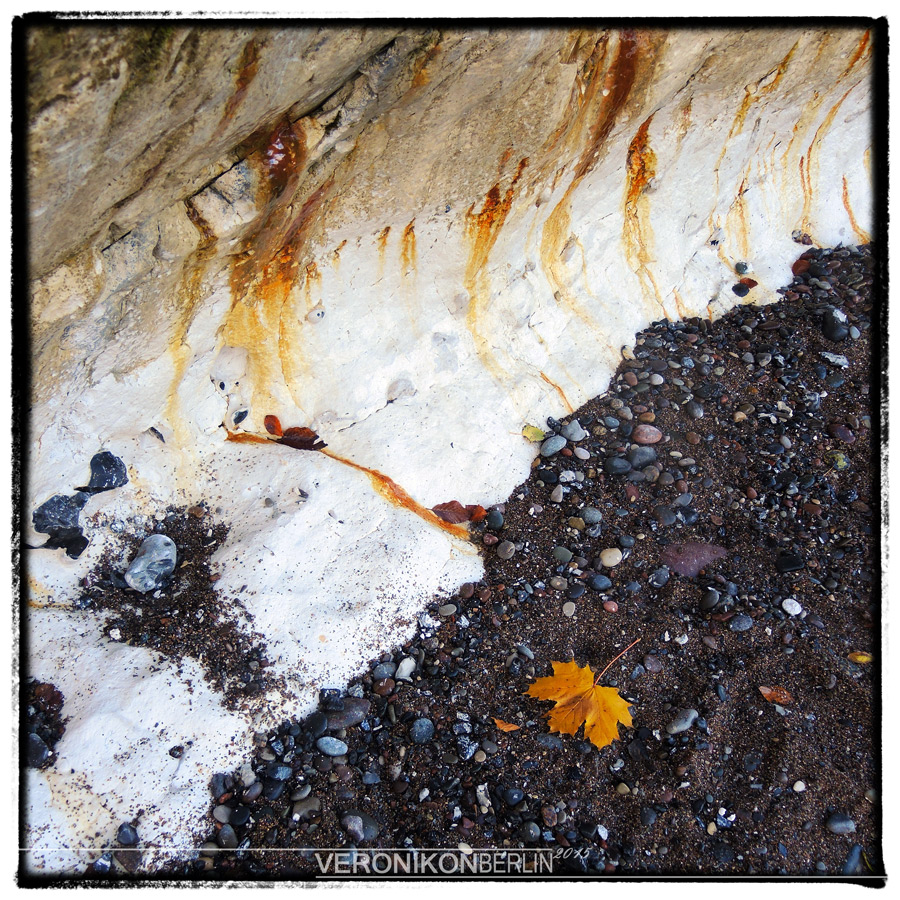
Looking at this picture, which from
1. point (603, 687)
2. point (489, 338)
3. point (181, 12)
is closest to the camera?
point (181, 12)

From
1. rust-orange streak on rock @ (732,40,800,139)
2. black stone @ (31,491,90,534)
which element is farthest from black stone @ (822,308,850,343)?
black stone @ (31,491,90,534)

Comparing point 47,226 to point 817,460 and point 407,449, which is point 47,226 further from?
point 817,460

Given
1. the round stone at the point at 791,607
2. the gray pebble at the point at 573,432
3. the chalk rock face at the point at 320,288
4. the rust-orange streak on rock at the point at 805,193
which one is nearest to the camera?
the chalk rock face at the point at 320,288

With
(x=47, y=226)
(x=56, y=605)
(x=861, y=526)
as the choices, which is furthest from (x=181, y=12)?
(x=861, y=526)

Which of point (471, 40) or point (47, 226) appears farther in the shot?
point (471, 40)

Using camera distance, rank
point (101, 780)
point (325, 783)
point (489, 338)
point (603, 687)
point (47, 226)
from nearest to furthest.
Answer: point (47, 226) < point (101, 780) < point (325, 783) < point (603, 687) < point (489, 338)

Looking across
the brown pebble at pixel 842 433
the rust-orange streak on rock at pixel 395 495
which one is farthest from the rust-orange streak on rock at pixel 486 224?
the brown pebble at pixel 842 433

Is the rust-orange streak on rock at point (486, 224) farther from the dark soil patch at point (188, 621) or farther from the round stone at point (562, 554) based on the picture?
the dark soil patch at point (188, 621)
